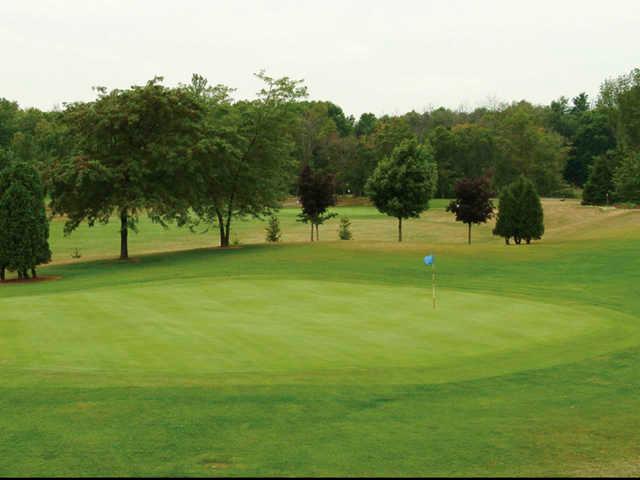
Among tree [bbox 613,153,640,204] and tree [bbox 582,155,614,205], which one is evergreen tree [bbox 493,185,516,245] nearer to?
tree [bbox 613,153,640,204]

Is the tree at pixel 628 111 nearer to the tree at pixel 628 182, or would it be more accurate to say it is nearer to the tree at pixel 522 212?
the tree at pixel 628 182

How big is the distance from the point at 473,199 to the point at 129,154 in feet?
90.5

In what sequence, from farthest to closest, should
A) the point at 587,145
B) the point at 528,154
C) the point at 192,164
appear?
1. the point at 587,145
2. the point at 528,154
3. the point at 192,164

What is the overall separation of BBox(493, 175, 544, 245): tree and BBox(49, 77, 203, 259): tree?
24.3 m

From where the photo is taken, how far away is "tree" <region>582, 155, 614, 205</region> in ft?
306

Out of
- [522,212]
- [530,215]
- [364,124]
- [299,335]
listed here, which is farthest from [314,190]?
[364,124]

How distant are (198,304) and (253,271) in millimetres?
15322

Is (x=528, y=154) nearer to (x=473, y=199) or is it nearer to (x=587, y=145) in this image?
(x=587, y=145)

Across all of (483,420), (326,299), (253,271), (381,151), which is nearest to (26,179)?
(253,271)

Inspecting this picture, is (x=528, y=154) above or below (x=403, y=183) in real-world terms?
above

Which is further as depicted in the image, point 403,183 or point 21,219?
point 403,183

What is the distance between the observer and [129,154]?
4759 centimetres

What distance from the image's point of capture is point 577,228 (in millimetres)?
70938

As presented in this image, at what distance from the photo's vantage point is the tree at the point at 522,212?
54.6 m
